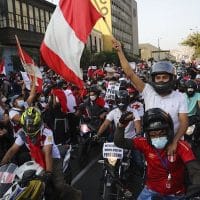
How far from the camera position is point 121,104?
24.8 ft

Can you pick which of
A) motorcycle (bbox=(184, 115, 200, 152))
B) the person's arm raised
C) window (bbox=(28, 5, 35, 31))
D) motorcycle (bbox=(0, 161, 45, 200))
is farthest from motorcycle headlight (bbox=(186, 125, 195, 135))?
window (bbox=(28, 5, 35, 31))

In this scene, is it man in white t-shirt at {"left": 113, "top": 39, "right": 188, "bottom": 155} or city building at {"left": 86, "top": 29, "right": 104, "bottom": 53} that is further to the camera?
city building at {"left": 86, "top": 29, "right": 104, "bottom": 53}

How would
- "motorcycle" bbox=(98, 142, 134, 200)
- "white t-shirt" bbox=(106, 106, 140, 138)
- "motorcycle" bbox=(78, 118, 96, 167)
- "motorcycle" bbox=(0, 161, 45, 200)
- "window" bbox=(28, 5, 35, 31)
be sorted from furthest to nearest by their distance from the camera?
"window" bbox=(28, 5, 35, 31)
"motorcycle" bbox=(78, 118, 96, 167)
"white t-shirt" bbox=(106, 106, 140, 138)
"motorcycle" bbox=(98, 142, 134, 200)
"motorcycle" bbox=(0, 161, 45, 200)

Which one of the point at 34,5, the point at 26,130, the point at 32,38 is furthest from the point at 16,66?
the point at 26,130

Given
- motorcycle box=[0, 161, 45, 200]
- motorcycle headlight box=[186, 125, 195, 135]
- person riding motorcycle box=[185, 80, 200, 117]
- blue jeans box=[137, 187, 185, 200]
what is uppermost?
person riding motorcycle box=[185, 80, 200, 117]

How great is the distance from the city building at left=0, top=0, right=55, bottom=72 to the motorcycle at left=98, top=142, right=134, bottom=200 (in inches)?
1213

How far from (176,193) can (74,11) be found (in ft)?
11.7

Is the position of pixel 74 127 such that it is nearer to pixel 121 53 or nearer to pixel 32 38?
pixel 121 53

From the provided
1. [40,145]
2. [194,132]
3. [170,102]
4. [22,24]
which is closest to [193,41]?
[22,24]

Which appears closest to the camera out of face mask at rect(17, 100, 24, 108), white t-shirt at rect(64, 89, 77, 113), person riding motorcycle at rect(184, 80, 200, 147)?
face mask at rect(17, 100, 24, 108)

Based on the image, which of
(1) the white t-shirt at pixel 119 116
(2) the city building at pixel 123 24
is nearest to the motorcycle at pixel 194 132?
(1) the white t-shirt at pixel 119 116

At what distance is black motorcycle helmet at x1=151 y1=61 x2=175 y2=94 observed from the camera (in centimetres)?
465

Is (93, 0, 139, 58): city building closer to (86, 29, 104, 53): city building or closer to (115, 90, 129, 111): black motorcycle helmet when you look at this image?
(86, 29, 104, 53): city building

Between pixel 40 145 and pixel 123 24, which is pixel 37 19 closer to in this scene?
pixel 40 145
